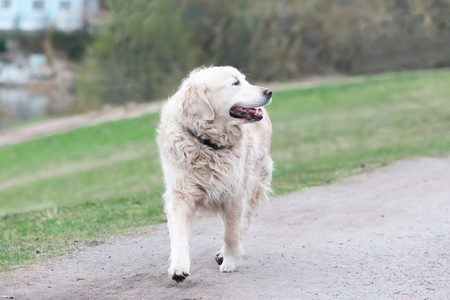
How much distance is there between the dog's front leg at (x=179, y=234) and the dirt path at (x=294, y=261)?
202mm

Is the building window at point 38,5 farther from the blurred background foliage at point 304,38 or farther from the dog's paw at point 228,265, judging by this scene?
the dog's paw at point 228,265

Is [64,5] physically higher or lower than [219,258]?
lower

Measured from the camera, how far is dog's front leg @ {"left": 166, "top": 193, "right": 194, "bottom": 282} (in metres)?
5.35

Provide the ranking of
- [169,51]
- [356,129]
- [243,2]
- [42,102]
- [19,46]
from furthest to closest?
1. [19,46]
2. [42,102]
3. [243,2]
4. [169,51]
5. [356,129]

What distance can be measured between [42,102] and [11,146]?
45.0 feet

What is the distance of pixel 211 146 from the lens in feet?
19.8

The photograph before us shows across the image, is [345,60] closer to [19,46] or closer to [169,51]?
[169,51]

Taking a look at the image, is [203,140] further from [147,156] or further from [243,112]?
[147,156]

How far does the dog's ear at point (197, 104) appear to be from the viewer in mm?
5961

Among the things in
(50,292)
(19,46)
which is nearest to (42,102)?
(19,46)

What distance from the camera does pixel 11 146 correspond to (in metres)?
27.1

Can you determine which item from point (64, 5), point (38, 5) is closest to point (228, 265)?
point (64, 5)

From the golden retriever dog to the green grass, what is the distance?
192cm

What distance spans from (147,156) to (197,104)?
14.7 m
